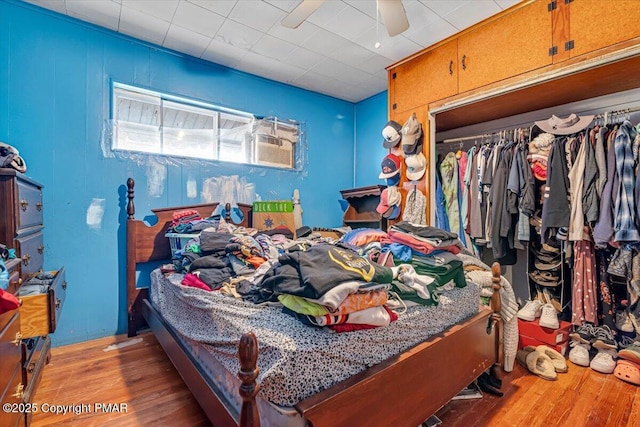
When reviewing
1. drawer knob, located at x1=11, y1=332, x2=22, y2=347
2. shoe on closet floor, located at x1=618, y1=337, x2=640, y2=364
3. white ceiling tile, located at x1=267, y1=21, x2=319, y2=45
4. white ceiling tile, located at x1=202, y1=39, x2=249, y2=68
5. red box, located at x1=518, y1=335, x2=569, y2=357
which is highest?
white ceiling tile, located at x1=267, y1=21, x2=319, y2=45

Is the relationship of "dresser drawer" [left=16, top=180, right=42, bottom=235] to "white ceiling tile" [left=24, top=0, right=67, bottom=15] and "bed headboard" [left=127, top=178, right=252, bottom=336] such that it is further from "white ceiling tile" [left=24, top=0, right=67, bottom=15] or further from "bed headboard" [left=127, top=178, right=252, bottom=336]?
"white ceiling tile" [left=24, top=0, right=67, bottom=15]

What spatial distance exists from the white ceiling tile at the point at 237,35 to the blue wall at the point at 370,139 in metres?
1.85

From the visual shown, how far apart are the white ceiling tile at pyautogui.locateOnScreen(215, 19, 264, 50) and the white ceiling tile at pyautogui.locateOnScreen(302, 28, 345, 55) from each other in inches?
17.7

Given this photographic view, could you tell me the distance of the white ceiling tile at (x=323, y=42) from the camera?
2539 millimetres

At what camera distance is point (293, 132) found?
3.61m

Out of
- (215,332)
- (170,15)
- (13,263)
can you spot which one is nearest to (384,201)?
(215,332)

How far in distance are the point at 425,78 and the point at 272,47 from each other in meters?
1.51

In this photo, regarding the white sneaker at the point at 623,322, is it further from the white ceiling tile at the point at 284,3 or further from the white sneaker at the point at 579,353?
the white ceiling tile at the point at 284,3

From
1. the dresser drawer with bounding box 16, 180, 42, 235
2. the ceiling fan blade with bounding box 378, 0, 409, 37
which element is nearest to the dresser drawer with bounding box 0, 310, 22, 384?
the dresser drawer with bounding box 16, 180, 42, 235

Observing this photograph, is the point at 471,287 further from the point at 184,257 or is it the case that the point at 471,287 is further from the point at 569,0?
the point at 569,0

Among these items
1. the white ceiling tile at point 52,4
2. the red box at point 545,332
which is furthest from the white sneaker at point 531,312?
the white ceiling tile at point 52,4

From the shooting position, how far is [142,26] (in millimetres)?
2395

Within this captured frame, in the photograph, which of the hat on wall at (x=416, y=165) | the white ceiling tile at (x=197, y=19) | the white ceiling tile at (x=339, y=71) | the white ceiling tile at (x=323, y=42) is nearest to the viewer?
the white ceiling tile at (x=197, y=19)

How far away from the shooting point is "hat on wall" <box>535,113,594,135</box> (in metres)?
2.15
